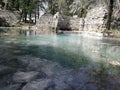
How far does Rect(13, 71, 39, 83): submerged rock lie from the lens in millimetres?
4141

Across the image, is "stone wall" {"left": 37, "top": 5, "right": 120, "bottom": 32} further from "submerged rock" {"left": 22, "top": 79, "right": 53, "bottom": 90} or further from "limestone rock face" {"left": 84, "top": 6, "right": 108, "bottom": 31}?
"submerged rock" {"left": 22, "top": 79, "right": 53, "bottom": 90}

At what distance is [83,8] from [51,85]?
80.5 feet

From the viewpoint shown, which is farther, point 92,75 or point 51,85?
point 92,75

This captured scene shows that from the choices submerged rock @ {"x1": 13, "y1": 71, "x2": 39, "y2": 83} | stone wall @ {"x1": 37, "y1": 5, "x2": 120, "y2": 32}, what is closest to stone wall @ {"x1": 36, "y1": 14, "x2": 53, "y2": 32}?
stone wall @ {"x1": 37, "y1": 5, "x2": 120, "y2": 32}

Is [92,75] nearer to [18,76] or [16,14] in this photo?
[18,76]

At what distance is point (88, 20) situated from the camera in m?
20.0

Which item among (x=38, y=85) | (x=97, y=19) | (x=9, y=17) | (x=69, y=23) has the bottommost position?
(x=38, y=85)

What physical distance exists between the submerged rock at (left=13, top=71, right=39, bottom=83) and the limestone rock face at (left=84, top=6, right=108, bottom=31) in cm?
1378

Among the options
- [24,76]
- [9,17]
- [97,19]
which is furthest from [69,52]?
→ [9,17]

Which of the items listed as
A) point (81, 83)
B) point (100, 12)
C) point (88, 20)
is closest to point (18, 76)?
point (81, 83)

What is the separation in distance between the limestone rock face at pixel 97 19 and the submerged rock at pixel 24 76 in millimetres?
13777

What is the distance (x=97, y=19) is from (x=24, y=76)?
581 inches

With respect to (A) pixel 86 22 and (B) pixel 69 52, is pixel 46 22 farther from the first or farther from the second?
(B) pixel 69 52

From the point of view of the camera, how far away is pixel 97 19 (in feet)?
59.8
